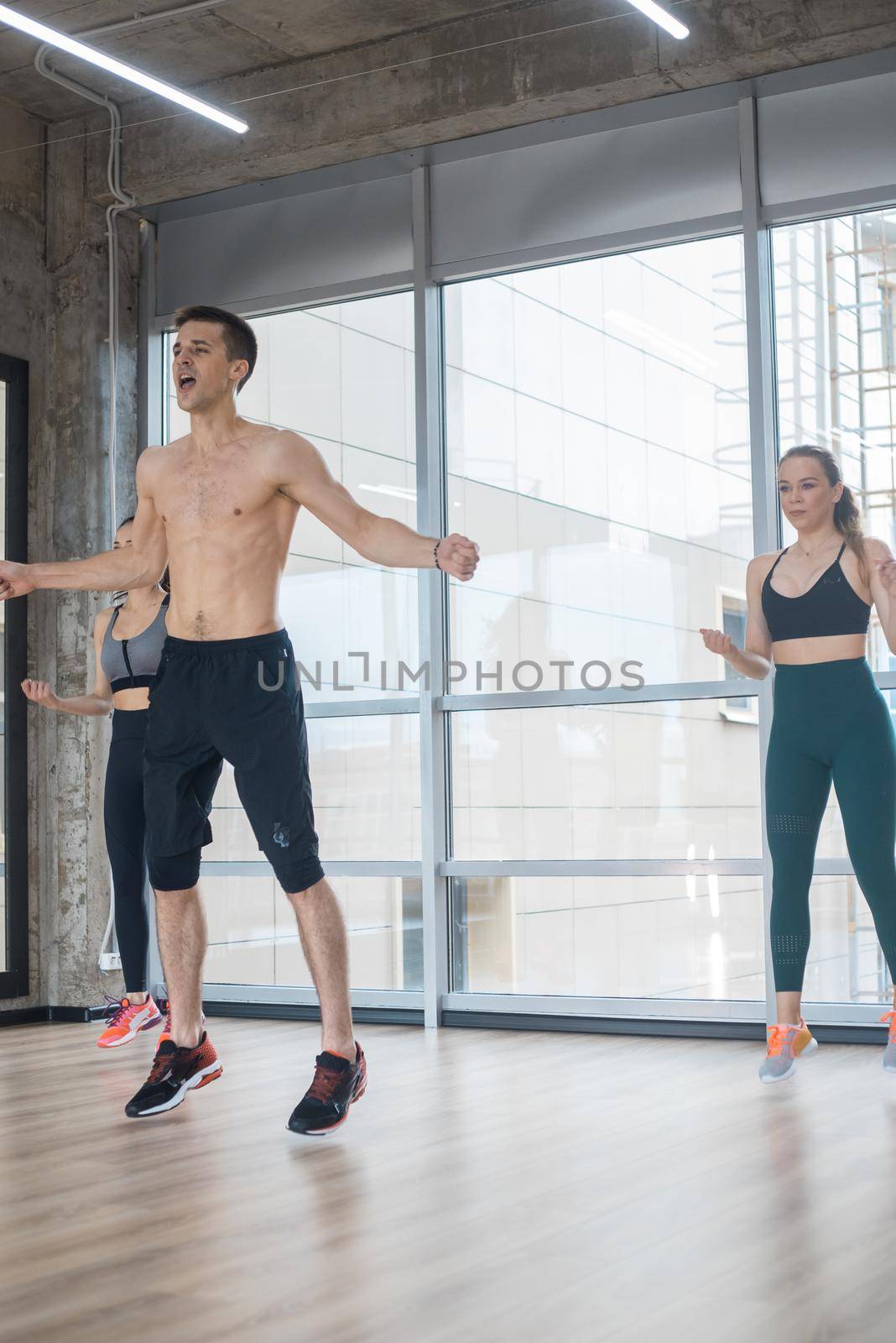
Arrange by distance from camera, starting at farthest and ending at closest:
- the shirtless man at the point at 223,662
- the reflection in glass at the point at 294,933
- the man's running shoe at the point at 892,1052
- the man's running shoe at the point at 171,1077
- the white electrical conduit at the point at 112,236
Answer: the white electrical conduit at the point at 112,236 < the reflection in glass at the point at 294,933 < the man's running shoe at the point at 892,1052 < the man's running shoe at the point at 171,1077 < the shirtless man at the point at 223,662

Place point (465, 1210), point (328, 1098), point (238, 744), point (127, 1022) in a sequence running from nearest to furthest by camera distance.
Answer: point (465, 1210)
point (328, 1098)
point (238, 744)
point (127, 1022)

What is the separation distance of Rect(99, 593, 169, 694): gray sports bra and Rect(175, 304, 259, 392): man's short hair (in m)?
1.19

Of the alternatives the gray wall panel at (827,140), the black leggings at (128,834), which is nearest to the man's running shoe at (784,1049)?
the black leggings at (128,834)

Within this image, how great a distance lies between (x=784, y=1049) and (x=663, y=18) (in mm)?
2606

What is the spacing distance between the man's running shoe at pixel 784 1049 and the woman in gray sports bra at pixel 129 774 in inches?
73.5

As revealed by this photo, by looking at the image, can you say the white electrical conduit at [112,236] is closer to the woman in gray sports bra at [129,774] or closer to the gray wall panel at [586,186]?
the woman in gray sports bra at [129,774]

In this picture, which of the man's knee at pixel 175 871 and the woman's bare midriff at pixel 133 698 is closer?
the man's knee at pixel 175 871

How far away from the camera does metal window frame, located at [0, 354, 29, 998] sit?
502 centimetres

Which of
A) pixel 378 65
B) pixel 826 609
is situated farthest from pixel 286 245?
pixel 826 609

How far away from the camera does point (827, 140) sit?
4.28m

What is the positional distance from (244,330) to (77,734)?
2.31 m

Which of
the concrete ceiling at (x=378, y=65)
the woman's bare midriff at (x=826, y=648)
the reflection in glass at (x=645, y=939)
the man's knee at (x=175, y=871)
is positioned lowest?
the reflection in glass at (x=645, y=939)

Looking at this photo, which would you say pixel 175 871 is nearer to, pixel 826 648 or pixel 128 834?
pixel 128 834

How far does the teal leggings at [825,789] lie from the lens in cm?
346
